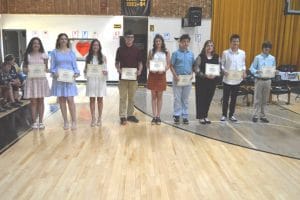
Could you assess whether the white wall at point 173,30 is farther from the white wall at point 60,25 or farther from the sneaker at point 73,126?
the sneaker at point 73,126

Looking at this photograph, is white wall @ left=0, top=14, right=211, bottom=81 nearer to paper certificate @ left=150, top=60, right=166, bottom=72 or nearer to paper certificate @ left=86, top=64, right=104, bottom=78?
paper certificate @ left=150, top=60, right=166, bottom=72

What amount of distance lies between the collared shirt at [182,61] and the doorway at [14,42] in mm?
6977

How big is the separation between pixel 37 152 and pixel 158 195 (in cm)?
178

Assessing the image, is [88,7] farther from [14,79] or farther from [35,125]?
[35,125]

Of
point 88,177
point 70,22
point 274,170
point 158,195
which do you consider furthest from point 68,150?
point 70,22

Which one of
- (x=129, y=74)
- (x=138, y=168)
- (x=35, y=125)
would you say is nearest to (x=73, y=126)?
(x=35, y=125)

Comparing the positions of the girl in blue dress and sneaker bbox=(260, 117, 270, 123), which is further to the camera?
sneaker bbox=(260, 117, 270, 123)

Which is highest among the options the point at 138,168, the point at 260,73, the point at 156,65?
the point at 156,65

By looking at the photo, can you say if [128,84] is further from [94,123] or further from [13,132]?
[13,132]

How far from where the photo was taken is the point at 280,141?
4.64m

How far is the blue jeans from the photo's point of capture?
5316 millimetres

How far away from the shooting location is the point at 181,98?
540cm

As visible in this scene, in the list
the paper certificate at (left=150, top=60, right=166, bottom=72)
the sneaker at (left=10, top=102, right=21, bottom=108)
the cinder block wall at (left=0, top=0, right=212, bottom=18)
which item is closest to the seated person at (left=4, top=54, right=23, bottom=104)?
the sneaker at (left=10, top=102, right=21, bottom=108)

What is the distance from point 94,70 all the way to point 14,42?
22.5 ft
